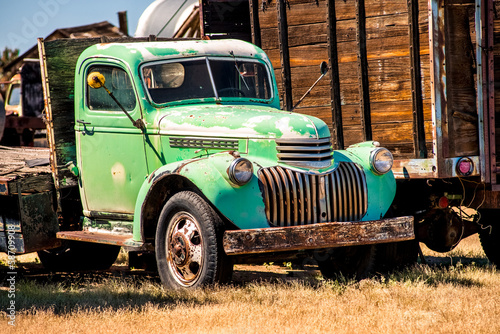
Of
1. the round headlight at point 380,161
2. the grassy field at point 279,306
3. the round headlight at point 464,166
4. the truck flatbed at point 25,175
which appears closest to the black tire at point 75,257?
the truck flatbed at point 25,175

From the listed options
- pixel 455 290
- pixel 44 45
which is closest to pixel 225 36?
pixel 44 45

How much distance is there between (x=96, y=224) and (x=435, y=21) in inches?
143

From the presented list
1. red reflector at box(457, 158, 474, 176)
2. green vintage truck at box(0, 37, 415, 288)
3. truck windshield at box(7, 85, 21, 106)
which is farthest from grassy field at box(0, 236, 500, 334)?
truck windshield at box(7, 85, 21, 106)

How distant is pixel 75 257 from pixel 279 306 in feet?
12.1

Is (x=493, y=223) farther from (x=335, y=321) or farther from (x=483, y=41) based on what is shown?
(x=335, y=321)

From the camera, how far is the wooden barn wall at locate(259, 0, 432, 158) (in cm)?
726

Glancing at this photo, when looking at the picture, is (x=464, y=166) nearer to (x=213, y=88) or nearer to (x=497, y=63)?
(x=497, y=63)

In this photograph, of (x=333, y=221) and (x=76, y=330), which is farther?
(x=333, y=221)

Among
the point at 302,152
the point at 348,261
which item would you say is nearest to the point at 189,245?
the point at 302,152

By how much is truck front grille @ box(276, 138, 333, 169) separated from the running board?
1.41m

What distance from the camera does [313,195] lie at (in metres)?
6.12

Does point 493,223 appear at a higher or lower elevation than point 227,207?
lower

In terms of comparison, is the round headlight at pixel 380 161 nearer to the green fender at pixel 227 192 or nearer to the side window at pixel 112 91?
the green fender at pixel 227 192

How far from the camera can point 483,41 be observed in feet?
21.8
